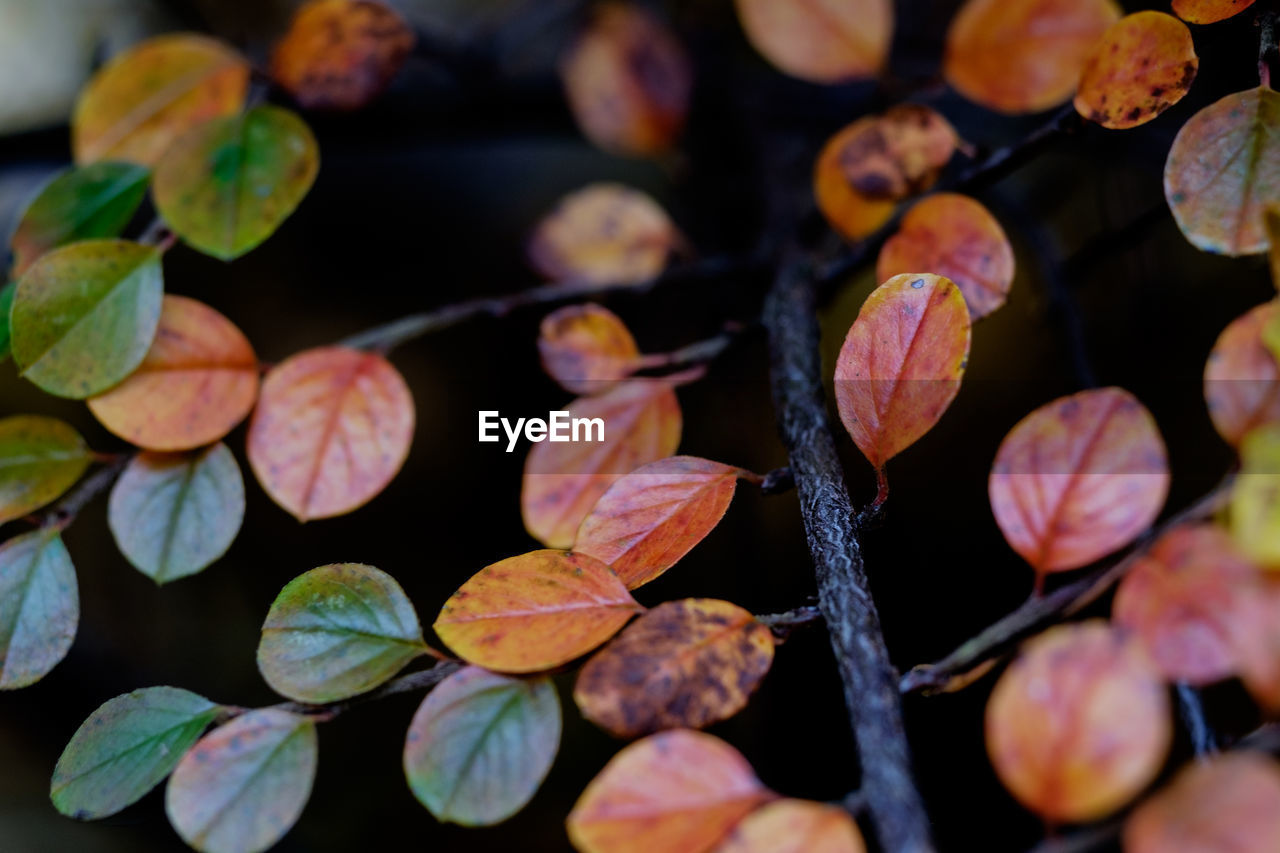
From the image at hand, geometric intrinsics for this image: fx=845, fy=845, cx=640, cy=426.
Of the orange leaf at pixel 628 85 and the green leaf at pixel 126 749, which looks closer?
the green leaf at pixel 126 749

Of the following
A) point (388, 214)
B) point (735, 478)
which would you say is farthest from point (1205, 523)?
point (388, 214)

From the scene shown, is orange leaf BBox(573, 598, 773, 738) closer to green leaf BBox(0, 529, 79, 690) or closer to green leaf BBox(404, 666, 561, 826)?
green leaf BBox(404, 666, 561, 826)

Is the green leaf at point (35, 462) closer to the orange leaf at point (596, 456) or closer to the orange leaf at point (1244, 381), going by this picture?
the orange leaf at point (596, 456)

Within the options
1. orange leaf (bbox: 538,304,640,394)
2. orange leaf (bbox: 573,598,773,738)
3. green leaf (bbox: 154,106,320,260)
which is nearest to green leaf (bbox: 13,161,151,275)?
green leaf (bbox: 154,106,320,260)

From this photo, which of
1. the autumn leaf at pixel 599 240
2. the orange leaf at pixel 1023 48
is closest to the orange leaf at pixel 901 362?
the orange leaf at pixel 1023 48

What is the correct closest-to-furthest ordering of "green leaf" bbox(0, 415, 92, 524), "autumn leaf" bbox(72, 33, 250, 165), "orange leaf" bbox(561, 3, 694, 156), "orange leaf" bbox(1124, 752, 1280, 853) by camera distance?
"orange leaf" bbox(1124, 752, 1280, 853)
"green leaf" bbox(0, 415, 92, 524)
"autumn leaf" bbox(72, 33, 250, 165)
"orange leaf" bbox(561, 3, 694, 156)

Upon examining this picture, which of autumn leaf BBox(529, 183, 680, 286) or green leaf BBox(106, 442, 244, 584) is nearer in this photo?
green leaf BBox(106, 442, 244, 584)

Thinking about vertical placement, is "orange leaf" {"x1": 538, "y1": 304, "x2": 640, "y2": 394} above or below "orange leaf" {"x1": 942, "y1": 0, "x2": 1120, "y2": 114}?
below

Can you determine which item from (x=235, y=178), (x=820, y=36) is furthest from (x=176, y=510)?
(x=820, y=36)
